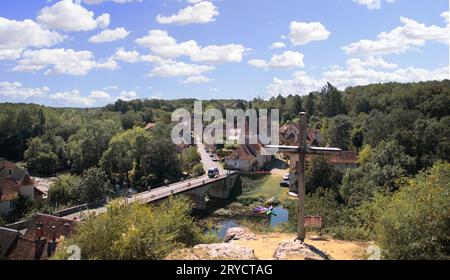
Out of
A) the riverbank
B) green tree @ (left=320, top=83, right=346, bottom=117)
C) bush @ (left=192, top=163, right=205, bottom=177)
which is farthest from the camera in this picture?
green tree @ (left=320, top=83, right=346, bottom=117)

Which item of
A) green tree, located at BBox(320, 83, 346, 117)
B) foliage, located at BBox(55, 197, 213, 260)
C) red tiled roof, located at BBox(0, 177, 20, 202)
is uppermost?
green tree, located at BBox(320, 83, 346, 117)

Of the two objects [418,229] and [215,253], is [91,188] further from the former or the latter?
[418,229]

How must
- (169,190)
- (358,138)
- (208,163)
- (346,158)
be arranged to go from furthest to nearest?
(208,163), (358,138), (346,158), (169,190)

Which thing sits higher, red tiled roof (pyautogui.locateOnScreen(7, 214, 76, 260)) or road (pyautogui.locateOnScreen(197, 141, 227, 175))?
red tiled roof (pyautogui.locateOnScreen(7, 214, 76, 260))

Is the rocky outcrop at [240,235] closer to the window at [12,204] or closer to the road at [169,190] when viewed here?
the road at [169,190]

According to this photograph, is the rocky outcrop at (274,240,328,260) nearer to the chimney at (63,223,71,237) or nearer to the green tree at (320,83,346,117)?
the chimney at (63,223,71,237)

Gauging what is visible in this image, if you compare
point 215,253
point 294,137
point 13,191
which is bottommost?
point 13,191

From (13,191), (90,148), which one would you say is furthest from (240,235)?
(90,148)

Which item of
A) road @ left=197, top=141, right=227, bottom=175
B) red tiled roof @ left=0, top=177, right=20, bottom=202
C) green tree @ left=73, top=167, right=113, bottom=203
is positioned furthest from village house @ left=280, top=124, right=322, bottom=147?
red tiled roof @ left=0, top=177, right=20, bottom=202
